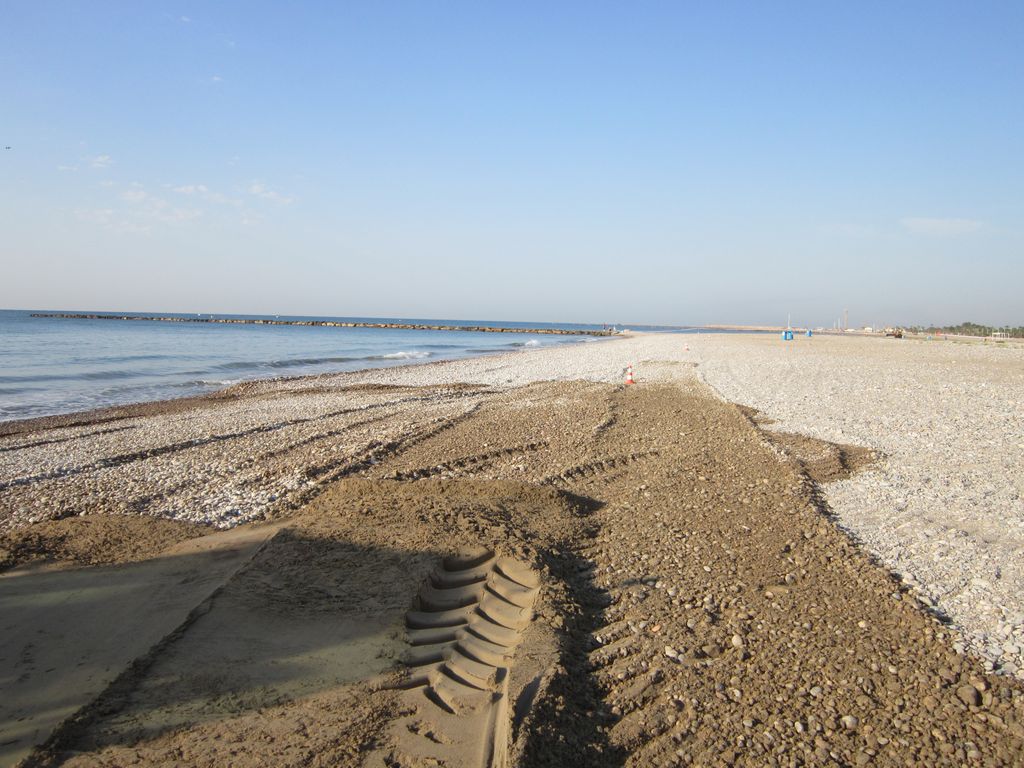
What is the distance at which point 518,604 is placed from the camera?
4730 millimetres

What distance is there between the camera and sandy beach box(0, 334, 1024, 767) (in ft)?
10.6

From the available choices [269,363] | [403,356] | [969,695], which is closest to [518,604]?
[969,695]

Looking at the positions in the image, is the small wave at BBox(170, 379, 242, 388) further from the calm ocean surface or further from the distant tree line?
the distant tree line

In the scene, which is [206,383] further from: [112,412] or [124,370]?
[112,412]

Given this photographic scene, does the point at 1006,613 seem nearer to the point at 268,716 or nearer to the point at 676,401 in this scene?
the point at 268,716

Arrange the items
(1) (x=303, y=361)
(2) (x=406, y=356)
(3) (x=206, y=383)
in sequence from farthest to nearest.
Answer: (2) (x=406, y=356)
(1) (x=303, y=361)
(3) (x=206, y=383)

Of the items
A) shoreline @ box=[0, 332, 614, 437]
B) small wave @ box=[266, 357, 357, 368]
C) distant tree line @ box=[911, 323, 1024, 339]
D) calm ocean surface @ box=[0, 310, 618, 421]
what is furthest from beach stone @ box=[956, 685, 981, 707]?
distant tree line @ box=[911, 323, 1024, 339]

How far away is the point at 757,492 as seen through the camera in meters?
7.51

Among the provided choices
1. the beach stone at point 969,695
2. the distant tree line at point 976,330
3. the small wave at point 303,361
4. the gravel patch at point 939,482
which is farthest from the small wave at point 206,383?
the distant tree line at point 976,330

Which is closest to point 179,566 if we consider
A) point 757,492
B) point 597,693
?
point 597,693

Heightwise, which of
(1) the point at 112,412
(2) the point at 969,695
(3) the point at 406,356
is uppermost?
(2) the point at 969,695

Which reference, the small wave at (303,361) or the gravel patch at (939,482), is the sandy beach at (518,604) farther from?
A: the small wave at (303,361)

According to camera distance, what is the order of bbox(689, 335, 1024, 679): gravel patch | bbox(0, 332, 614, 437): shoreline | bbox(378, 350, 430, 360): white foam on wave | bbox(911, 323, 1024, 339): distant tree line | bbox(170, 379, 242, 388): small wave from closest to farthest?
bbox(689, 335, 1024, 679): gravel patch → bbox(0, 332, 614, 437): shoreline → bbox(170, 379, 242, 388): small wave → bbox(378, 350, 430, 360): white foam on wave → bbox(911, 323, 1024, 339): distant tree line

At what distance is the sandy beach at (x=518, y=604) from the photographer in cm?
324
